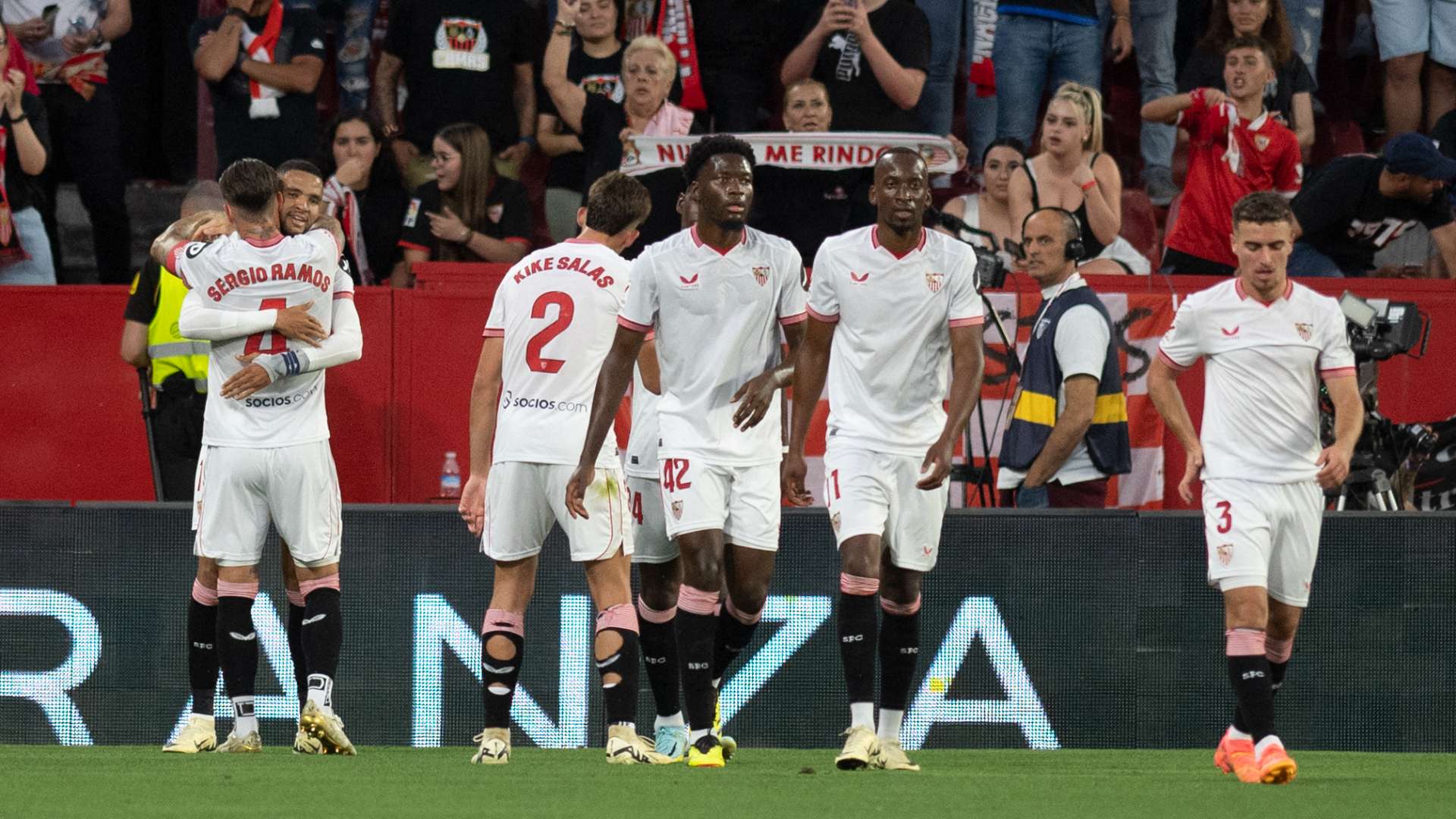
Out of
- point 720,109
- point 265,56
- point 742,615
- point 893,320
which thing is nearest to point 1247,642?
point 893,320

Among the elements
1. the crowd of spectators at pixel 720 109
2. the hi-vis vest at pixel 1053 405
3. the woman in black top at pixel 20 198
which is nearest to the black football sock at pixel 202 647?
the crowd of spectators at pixel 720 109

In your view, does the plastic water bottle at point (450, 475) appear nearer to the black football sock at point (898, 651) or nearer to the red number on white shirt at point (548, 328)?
the red number on white shirt at point (548, 328)

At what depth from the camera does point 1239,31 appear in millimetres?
11867

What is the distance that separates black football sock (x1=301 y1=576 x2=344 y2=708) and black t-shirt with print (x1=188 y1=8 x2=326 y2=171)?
482cm

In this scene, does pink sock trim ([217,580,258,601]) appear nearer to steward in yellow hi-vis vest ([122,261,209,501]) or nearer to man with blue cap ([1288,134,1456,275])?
steward in yellow hi-vis vest ([122,261,209,501])

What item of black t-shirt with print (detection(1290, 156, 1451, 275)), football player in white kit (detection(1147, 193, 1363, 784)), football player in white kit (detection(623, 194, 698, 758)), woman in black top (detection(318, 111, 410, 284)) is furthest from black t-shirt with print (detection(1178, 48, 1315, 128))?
football player in white kit (detection(623, 194, 698, 758))

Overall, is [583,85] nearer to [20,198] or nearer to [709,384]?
[20,198]

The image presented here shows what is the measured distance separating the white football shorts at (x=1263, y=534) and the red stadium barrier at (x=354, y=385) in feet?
8.90

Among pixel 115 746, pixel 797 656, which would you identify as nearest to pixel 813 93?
pixel 797 656

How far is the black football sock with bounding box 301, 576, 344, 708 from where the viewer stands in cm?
761

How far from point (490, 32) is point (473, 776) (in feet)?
21.6

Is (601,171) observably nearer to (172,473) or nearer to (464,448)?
(464,448)

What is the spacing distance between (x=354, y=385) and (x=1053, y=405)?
3477 millimetres

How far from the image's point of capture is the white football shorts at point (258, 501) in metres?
7.60
